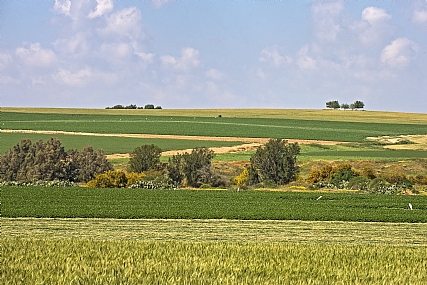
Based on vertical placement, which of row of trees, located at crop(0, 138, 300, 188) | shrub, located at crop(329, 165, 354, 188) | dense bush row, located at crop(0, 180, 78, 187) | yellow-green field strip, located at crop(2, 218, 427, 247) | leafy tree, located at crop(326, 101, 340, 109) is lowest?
yellow-green field strip, located at crop(2, 218, 427, 247)

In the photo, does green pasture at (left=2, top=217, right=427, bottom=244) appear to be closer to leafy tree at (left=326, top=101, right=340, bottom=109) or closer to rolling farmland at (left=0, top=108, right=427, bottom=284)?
rolling farmland at (left=0, top=108, right=427, bottom=284)

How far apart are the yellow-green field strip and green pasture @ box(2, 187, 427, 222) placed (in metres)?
1.21

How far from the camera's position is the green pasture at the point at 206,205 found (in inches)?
970

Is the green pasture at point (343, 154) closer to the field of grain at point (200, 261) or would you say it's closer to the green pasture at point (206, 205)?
the green pasture at point (206, 205)

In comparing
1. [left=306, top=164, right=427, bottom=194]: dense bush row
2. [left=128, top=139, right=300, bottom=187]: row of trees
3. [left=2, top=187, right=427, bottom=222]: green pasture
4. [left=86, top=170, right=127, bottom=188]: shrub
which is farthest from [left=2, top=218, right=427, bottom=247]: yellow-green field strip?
[left=128, top=139, right=300, bottom=187]: row of trees

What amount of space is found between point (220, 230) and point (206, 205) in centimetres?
756

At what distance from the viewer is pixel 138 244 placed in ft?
47.2

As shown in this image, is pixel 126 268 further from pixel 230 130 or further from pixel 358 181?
pixel 230 130

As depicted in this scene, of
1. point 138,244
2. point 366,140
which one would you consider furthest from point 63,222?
point 366,140

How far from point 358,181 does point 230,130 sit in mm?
42060

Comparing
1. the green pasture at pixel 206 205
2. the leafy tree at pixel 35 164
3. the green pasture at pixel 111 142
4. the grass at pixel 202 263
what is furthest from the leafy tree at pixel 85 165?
the grass at pixel 202 263

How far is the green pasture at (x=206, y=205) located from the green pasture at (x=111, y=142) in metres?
24.1

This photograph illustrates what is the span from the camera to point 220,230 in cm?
2030

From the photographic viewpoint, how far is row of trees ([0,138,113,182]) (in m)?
40.6
